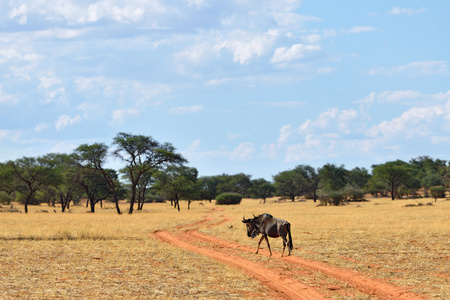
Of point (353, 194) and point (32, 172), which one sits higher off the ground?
point (32, 172)

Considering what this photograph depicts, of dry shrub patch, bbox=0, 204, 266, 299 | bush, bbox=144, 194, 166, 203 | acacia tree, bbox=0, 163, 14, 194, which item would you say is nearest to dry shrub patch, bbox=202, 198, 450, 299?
dry shrub patch, bbox=0, 204, 266, 299

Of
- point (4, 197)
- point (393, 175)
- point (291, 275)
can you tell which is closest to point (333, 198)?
point (393, 175)

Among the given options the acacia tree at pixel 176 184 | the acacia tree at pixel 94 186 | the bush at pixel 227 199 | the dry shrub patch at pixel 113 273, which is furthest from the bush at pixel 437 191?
the dry shrub patch at pixel 113 273

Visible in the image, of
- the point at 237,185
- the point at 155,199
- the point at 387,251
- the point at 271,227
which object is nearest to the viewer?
the point at 271,227

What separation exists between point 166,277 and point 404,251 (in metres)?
10.6

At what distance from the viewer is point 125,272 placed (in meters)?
15.0

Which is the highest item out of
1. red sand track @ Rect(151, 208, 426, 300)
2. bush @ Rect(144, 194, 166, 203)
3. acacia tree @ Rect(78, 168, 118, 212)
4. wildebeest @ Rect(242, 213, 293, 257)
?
acacia tree @ Rect(78, 168, 118, 212)

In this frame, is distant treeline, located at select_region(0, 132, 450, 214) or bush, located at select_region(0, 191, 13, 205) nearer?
distant treeline, located at select_region(0, 132, 450, 214)

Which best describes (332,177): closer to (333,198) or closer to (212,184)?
(333,198)

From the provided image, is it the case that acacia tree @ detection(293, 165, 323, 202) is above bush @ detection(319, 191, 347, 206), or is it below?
above

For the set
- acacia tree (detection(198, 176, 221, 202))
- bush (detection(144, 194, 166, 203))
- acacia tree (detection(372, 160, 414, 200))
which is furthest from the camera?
acacia tree (detection(198, 176, 221, 202))

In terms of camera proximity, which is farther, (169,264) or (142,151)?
(142,151)

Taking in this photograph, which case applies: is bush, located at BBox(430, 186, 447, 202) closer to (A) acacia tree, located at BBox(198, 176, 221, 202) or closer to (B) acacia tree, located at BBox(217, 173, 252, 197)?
(B) acacia tree, located at BBox(217, 173, 252, 197)

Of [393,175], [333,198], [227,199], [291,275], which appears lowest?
[291,275]
